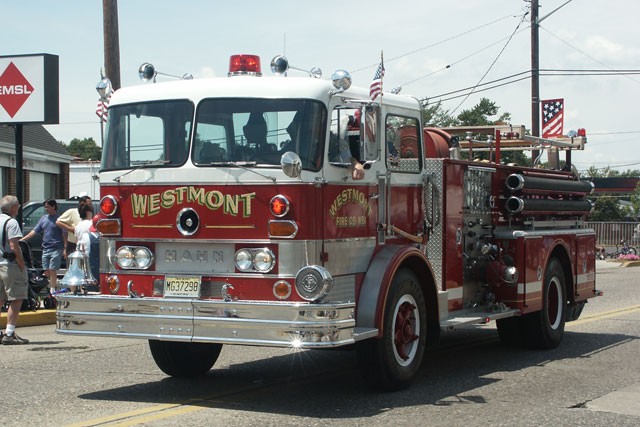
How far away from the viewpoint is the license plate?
7.79m

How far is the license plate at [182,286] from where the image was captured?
7789 mm

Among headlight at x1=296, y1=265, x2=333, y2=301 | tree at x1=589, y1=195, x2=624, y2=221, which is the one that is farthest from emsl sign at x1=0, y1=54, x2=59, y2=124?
tree at x1=589, y1=195, x2=624, y2=221

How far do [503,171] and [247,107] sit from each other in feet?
13.5

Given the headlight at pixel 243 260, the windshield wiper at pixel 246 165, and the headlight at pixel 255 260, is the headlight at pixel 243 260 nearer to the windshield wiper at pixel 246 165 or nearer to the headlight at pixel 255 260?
the headlight at pixel 255 260

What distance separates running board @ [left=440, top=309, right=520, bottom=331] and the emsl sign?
33.1 feet

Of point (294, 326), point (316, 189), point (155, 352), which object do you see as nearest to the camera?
point (294, 326)

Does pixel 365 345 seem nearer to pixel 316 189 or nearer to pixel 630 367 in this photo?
pixel 316 189

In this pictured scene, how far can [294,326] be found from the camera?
7.17m

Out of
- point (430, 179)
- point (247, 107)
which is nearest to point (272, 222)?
point (247, 107)

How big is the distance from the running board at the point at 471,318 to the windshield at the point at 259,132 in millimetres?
2475

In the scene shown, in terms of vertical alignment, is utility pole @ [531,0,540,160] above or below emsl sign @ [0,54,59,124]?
above

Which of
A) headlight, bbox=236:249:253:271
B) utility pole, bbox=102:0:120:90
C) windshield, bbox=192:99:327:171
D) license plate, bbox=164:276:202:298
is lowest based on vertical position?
license plate, bbox=164:276:202:298

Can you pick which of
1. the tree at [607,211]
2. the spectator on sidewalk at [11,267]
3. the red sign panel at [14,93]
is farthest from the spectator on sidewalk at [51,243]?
the tree at [607,211]

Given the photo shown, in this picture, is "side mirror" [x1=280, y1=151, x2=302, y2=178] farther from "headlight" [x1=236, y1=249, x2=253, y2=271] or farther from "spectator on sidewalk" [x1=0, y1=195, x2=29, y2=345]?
"spectator on sidewalk" [x1=0, y1=195, x2=29, y2=345]
